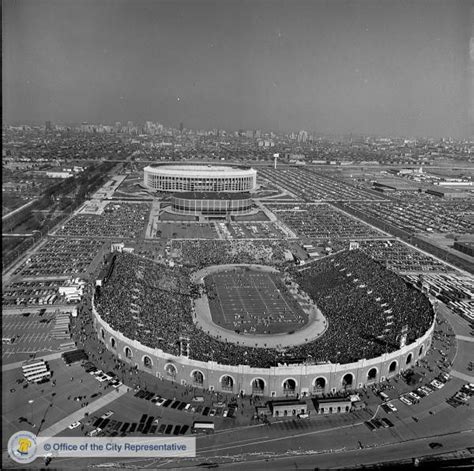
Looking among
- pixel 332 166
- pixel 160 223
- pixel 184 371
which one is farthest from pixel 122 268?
pixel 332 166

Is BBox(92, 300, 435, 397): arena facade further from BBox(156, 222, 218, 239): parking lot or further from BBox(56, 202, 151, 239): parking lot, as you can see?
BBox(56, 202, 151, 239): parking lot

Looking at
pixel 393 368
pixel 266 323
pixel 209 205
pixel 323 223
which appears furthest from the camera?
pixel 209 205

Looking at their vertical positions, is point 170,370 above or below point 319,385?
above

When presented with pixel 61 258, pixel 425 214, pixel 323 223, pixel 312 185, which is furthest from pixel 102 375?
pixel 312 185

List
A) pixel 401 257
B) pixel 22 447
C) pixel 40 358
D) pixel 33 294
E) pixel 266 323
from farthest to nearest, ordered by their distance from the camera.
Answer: pixel 401 257, pixel 33 294, pixel 266 323, pixel 40 358, pixel 22 447

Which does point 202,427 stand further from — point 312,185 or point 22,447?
point 312,185

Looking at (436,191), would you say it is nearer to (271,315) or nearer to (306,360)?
(271,315)

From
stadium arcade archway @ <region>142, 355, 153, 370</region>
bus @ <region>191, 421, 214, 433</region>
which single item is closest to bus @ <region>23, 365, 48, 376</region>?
stadium arcade archway @ <region>142, 355, 153, 370</region>
